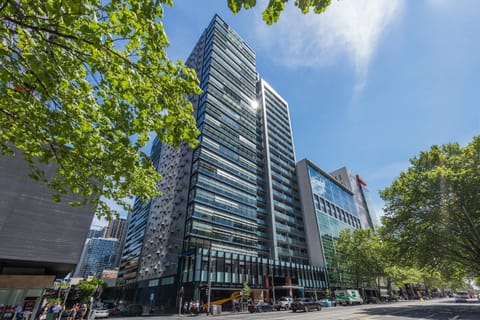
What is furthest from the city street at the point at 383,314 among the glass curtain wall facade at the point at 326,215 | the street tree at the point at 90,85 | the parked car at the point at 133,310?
the glass curtain wall facade at the point at 326,215

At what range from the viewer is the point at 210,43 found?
2312 inches

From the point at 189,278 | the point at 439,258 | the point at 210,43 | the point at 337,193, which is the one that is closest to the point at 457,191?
the point at 439,258

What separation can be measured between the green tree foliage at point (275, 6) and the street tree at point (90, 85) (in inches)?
0.7

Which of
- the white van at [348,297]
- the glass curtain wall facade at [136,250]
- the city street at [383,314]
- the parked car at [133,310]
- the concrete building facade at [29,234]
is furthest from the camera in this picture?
the glass curtain wall facade at [136,250]

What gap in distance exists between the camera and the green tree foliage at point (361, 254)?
143 ft

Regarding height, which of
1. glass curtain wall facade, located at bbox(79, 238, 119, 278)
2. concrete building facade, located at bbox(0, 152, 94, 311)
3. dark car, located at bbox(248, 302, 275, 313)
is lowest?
dark car, located at bbox(248, 302, 275, 313)

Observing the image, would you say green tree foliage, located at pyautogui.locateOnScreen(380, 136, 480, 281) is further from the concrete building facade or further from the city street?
the concrete building facade

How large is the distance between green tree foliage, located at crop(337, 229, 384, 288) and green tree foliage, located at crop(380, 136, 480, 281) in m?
21.6

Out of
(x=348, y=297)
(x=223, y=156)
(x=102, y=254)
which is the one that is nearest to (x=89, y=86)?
(x=223, y=156)

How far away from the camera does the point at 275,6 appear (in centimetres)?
398

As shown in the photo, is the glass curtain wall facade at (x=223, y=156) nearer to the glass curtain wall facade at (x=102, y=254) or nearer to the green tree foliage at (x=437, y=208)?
the green tree foliage at (x=437, y=208)

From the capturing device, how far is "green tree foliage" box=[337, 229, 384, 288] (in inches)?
1719

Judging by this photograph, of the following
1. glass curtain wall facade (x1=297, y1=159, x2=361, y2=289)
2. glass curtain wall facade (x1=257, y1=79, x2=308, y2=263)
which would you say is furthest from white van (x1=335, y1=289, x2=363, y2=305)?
glass curtain wall facade (x1=257, y1=79, x2=308, y2=263)

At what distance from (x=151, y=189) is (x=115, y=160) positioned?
1704 mm
